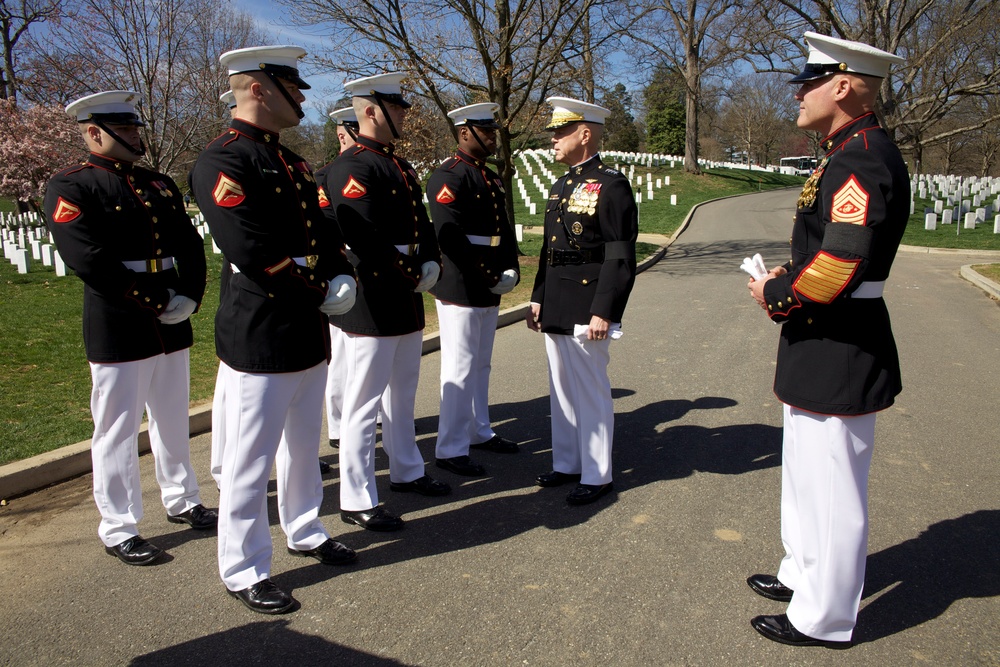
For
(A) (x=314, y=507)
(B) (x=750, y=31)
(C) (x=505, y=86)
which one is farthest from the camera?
(B) (x=750, y=31)

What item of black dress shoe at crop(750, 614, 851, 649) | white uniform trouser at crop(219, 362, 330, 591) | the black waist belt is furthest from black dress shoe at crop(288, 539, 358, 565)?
the black waist belt

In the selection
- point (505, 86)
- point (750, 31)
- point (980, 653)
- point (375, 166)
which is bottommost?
point (980, 653)

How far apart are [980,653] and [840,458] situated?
0.94 metres

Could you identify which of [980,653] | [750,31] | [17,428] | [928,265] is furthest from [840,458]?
[750,31]

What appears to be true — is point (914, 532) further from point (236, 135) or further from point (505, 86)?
point (505, 86)

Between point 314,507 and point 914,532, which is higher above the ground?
point 314,507

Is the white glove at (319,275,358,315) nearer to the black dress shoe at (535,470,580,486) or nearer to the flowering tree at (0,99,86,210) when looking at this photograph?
the black dress shoe at (535,470,580,486)

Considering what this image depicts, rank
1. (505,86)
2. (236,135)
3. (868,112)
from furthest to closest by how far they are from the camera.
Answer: (505,86), (236,135), (868,112)

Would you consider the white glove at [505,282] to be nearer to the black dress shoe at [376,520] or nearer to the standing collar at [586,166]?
the standing collar at [586,166]

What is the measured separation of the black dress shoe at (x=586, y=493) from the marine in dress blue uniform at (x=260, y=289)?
1.72 m

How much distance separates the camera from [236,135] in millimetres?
3135

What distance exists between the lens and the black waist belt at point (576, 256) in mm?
4219

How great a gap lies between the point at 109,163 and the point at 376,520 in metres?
2.37

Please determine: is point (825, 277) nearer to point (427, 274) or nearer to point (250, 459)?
point (427, 274)
